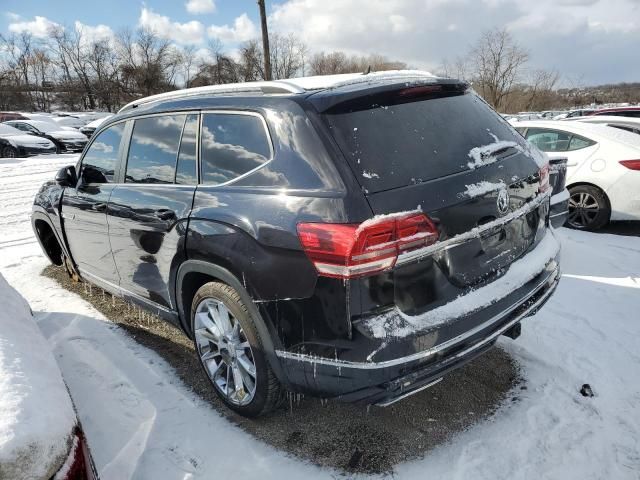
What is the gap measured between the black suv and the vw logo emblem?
11mm

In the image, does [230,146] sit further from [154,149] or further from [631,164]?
[631,164]

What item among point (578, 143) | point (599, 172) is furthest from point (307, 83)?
point (578, 143)

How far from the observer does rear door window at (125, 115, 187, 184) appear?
313 centimetres

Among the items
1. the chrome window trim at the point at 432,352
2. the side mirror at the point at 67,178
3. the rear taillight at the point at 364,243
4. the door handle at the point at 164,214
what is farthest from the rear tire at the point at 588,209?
the side mirror at the point at 67,178

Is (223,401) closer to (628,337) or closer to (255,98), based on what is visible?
A: (255,98)

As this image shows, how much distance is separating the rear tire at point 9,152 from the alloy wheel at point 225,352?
757 inches

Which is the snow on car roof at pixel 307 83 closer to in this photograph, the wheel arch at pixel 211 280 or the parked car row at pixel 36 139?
the wheel arch at pixel 211 280

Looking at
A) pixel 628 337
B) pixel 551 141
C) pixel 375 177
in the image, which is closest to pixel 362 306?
pixel 375 177

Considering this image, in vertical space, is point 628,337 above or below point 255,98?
below

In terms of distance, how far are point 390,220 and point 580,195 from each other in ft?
18.3

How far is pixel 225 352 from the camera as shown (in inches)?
111

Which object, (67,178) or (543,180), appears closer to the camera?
(543,180)

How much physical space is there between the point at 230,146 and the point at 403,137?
97 cm

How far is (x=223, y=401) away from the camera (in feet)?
9.66
